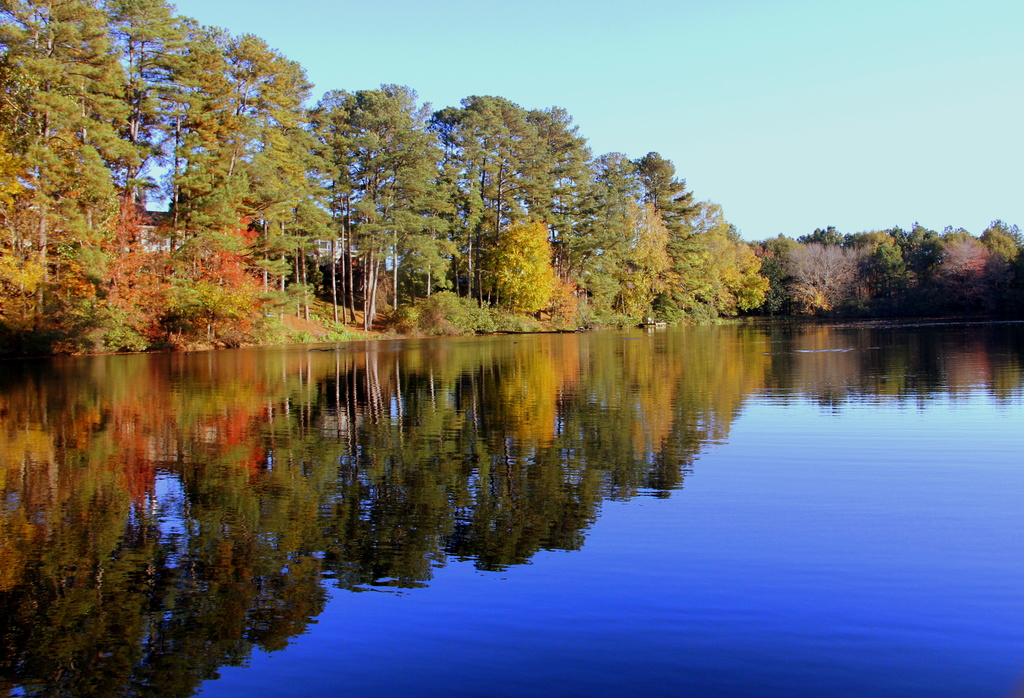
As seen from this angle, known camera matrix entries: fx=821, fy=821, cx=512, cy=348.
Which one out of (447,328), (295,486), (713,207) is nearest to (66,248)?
(447,328)

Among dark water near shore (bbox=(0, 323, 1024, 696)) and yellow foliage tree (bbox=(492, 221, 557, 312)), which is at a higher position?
yellow foliage tree (bbox=(492, 221, 557, 312))

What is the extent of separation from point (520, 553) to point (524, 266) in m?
53.6

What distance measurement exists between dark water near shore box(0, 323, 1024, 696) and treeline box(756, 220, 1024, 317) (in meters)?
76.0

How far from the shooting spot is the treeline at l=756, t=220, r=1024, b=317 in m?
79.2

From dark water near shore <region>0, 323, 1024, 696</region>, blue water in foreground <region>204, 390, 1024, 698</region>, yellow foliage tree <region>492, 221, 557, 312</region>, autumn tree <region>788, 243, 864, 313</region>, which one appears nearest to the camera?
blue water in foreground <region>204, 390, 1024, 698</region>

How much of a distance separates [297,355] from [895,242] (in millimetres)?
96234

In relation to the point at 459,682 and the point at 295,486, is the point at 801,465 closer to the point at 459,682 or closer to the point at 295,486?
the point at 295,486

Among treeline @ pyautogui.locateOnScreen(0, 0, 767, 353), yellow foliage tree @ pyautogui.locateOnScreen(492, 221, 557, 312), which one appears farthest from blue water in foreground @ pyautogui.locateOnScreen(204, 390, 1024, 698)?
yellow foliage tree @ pyautogui.locateOnScreen(492, 221, 557, 312)

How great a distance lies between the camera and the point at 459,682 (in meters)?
4.09

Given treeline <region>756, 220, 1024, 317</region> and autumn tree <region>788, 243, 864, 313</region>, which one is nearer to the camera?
treeline <region>756, 220, 1024, 317</region>

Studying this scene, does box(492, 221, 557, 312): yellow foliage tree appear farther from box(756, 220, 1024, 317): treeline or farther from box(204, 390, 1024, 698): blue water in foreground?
box(204, 390, 1024, 698): blue water in foreground

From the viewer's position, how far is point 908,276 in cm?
8775

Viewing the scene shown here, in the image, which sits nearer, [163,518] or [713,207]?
[163,518]

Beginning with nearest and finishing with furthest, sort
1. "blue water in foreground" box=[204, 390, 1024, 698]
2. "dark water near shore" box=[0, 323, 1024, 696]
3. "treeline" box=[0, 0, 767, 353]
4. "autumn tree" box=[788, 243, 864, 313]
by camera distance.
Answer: "blue water in foreground" box=[204, 390, 1024, 698], "dark water near shore" box=[0, 323, 1024, 696], "treeline" box=[0, 0, 767, 353], "autumn tree" box=[788, 243, 864, 313]
